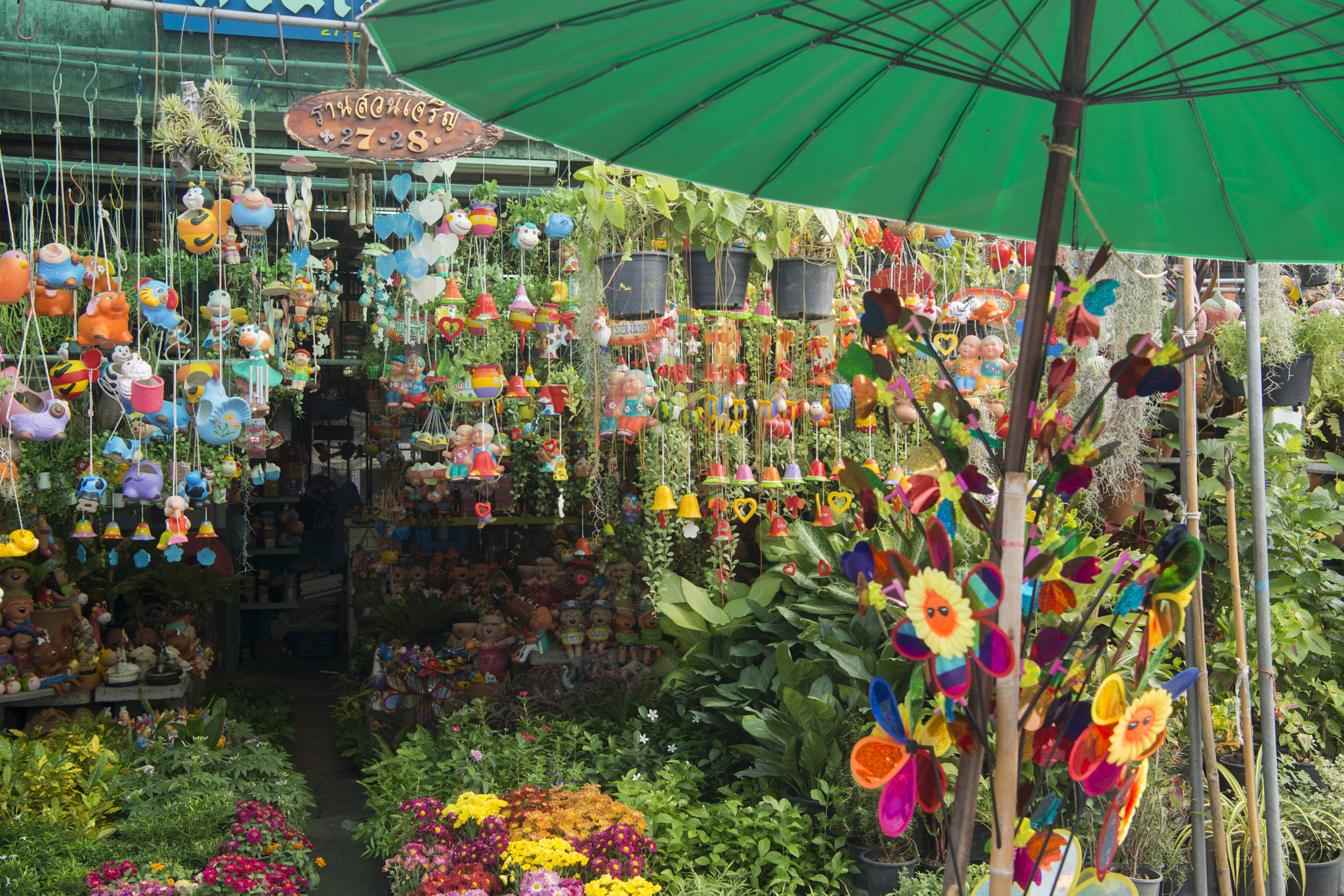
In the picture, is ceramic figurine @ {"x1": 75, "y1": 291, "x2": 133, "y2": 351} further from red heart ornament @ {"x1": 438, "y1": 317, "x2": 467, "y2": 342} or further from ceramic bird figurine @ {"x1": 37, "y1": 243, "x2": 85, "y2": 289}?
red heart ornament @ {"x1": 438, "y1": 317, "x2": 467, "y2": 342}

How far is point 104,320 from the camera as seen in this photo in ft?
10.3

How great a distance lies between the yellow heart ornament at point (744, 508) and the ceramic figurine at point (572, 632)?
1851 millimetres

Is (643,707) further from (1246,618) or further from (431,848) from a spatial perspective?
(1246,618)

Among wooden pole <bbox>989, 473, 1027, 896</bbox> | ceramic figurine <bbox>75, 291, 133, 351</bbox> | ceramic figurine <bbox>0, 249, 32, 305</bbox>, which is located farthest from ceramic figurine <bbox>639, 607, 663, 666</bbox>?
wooden pole <bbox>989, 473, 1027, 896</bbox>

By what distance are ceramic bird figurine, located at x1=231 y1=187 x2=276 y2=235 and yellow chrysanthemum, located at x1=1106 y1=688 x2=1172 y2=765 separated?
124 inches

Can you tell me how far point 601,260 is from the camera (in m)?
3.73

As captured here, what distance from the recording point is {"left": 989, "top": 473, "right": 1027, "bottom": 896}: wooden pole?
3.35 feet

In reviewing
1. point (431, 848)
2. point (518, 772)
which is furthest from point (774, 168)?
point (518, 772)

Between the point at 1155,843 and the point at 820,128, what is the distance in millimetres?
3208

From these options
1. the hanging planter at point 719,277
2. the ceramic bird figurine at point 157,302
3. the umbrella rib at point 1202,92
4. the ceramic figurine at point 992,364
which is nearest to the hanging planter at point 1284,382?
the ceramic figurine at point 992,364

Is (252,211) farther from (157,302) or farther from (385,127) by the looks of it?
(385,127)

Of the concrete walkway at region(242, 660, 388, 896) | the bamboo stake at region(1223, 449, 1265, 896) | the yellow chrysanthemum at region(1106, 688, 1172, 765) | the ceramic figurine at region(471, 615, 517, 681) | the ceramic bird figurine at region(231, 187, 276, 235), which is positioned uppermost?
the ceramic bird figurine at region(231, 187, 276, 235)

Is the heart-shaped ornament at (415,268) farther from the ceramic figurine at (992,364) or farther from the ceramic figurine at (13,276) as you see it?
the ceramic figurine at (992,364)

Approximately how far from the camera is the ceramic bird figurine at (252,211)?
338cm
